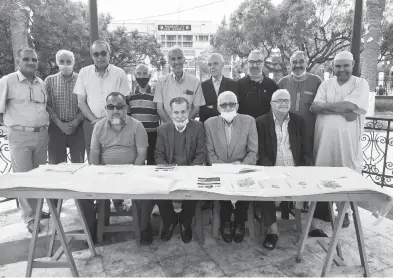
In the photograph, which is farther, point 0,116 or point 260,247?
point 0,116

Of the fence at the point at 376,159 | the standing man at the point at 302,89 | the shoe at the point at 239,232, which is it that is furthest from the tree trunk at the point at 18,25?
the shoe at the point at 239,232

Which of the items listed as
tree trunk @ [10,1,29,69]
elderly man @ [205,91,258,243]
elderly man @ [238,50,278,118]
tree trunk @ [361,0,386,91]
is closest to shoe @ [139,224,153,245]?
elderly man @ [205,91,258,243]

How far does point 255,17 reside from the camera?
15.6 meters

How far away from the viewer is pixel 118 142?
3678mm

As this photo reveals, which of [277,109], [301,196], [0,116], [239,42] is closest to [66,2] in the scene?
[239,42]

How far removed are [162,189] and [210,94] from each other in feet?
7.30

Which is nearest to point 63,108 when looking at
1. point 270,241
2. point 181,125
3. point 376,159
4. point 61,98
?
point 61,98

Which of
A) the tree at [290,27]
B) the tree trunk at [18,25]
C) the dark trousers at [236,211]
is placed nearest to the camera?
the dark trousers at [236,211]

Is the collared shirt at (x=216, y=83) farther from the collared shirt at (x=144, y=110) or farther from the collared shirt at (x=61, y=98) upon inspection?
the collared shirt at (x=61, y=98)

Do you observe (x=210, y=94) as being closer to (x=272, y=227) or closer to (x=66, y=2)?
(x=272, y=227)

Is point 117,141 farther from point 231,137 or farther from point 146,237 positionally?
point 231,137

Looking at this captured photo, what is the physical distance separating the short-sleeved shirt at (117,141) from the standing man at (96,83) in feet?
1.73

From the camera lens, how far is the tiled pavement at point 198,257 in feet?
9.68

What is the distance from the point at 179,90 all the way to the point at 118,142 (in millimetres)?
1163
